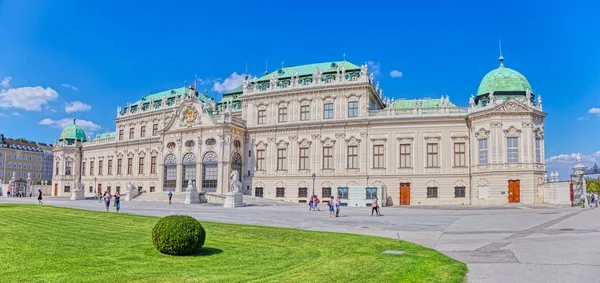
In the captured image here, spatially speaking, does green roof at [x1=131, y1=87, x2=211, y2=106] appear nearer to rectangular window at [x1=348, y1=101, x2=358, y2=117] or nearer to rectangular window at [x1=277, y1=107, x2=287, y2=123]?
rectangular window at [x1=277, y1=107, x2=287, y2=123]

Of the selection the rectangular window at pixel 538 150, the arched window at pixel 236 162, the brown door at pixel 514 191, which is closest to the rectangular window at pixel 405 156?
the brown door at pixel 514 191

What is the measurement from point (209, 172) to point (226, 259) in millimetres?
48837

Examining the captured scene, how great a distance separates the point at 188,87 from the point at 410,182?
140 feet

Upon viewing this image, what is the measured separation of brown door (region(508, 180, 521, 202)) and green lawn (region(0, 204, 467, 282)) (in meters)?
35.1

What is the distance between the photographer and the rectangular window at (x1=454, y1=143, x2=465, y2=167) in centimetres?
5272

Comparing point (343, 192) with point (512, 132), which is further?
point (343, 192)

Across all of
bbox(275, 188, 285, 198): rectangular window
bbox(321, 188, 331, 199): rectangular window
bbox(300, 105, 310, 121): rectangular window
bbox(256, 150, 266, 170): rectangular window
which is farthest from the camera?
bbox(256, 150, 266, 170): rectangular window

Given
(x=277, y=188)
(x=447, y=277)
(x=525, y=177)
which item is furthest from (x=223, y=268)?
(x=277, y=188)

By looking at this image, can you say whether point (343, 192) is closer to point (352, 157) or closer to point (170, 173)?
point (352, 157)

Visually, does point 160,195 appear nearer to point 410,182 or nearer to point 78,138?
point 410,182

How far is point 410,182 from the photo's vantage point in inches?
2138

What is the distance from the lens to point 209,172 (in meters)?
62.2

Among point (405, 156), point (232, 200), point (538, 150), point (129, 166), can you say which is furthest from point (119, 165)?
point (538, 150)

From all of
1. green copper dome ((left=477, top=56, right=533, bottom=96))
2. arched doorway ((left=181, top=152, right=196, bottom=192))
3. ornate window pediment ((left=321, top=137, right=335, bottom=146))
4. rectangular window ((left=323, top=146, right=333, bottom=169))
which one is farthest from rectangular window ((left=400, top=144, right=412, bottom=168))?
arched doorway ((left=181, top=152, right=196, bottom=192))
